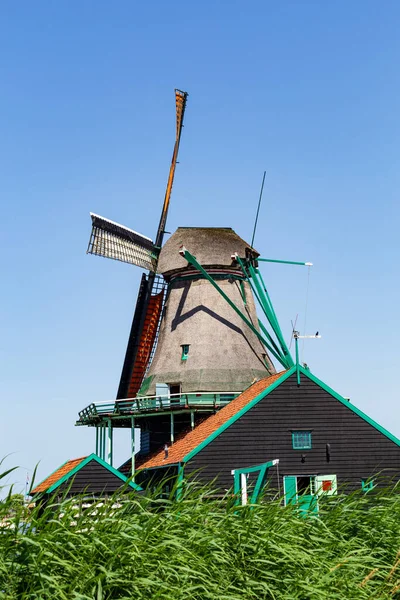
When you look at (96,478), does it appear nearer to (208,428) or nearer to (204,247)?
(208,428)

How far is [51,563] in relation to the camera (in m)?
7.69

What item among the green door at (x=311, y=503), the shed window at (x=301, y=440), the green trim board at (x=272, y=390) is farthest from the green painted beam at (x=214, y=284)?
the green door at (x=311, y=503)

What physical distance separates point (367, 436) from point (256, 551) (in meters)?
16.0

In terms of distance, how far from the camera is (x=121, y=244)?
3350 cm

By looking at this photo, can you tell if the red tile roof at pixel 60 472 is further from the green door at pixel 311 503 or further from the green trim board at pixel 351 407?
the green door at pixel 311 503

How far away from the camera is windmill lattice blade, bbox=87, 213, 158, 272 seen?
32.8 metres

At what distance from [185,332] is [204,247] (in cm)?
332

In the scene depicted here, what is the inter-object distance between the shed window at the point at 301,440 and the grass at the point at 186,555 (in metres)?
13.2

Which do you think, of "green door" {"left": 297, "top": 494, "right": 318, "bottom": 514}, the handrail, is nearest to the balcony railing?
the handrail

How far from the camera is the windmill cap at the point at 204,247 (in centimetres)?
3150

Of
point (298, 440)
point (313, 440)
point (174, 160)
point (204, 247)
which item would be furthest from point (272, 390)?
point (174, 160)

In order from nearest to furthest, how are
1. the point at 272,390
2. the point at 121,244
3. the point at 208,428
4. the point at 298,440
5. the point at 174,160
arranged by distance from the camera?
the point at 272,390
the point at 298,440
the point at 208,428
the point at 121,244
the point at 174,160

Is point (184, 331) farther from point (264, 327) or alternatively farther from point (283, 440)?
point (283, 440)

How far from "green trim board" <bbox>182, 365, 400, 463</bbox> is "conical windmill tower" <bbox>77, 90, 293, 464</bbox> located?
16.6ft
